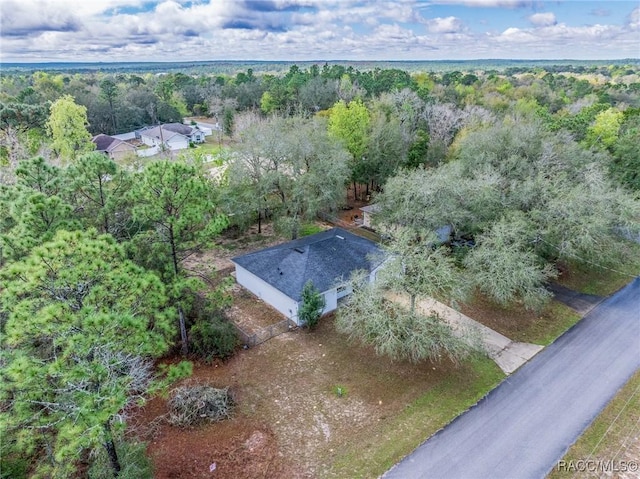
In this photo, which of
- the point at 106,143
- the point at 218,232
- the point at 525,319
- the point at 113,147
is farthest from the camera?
the point at 106,143

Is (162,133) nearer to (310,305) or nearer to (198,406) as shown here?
(310,305)

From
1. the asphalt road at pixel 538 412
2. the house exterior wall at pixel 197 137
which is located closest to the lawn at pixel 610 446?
the asphalt road at pixel 538 412

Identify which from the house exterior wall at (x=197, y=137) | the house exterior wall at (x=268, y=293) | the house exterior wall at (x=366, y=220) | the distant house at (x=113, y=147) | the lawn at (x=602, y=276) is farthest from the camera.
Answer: the house exterior wall at (x=197, y=137)

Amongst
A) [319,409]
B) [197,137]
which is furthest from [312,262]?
[197,137]

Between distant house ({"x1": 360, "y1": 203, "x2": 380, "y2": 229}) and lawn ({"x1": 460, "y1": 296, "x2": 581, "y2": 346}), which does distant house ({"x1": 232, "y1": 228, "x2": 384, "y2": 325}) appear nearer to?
lawn ({"x1": 460, "y1": 296, "x2": 581, "y2": 346})

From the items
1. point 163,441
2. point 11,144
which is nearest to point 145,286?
point 163,441

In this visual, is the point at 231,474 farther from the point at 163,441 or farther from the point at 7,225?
the point at 7,225

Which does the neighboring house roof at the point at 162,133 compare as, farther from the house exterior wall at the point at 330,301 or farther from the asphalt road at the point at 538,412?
the asphalt road at the point at 538,412
